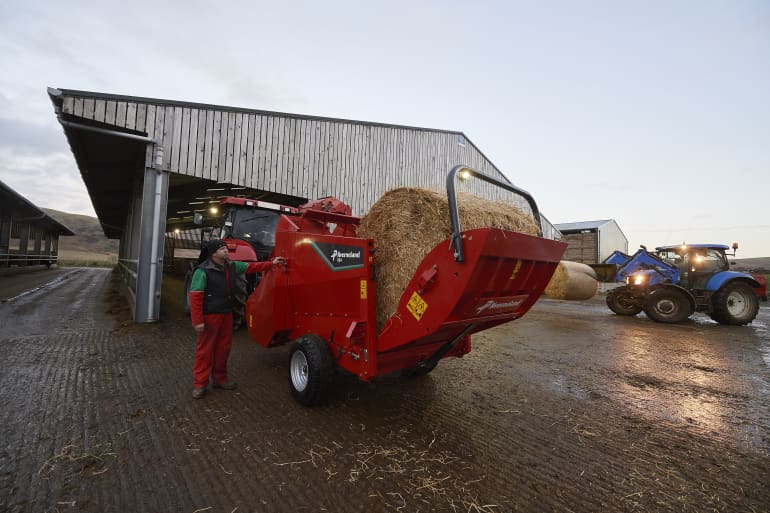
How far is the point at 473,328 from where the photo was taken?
327 cm

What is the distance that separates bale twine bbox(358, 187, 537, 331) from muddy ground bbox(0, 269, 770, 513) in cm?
117

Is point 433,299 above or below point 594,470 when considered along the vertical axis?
above

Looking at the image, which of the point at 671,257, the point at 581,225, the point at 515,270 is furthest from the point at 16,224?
the point at 581,225

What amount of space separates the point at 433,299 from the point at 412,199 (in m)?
0.91

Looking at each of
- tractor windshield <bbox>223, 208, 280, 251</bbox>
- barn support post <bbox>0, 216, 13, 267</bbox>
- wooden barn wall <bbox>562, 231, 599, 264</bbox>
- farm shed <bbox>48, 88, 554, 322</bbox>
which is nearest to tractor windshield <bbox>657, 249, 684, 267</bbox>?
farm shed <bbox>48, 88, 554, 322</bbox>

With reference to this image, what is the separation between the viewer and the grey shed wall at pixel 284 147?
723 centimetres

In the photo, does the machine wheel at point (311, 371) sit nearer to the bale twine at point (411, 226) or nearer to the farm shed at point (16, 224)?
the bale twine at point (411, 226)

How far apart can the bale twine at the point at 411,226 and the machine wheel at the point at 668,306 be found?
372 inches

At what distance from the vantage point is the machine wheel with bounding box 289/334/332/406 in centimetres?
338

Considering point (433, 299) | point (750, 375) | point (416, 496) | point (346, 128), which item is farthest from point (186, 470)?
point (346, 128)

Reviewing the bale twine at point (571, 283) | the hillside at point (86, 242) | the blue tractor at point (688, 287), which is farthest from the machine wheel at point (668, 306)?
the hillside at point (86, 242)

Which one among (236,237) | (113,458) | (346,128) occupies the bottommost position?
(113,458)

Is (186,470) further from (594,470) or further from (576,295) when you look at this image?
(576,295)

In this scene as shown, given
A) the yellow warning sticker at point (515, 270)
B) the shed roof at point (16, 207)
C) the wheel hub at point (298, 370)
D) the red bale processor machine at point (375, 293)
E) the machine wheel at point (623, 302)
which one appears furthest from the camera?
the shed roof at point (16, 207)
